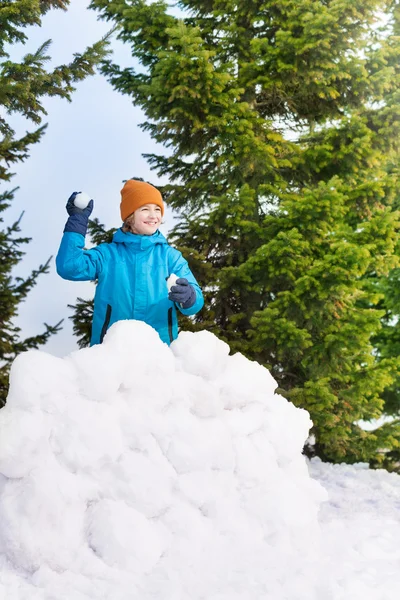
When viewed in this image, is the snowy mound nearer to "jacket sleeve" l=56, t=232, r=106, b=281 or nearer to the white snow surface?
the white snow surface

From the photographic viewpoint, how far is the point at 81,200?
13.9 ft

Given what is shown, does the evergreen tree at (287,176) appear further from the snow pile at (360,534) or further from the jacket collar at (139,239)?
the jacket collar at (139,239)

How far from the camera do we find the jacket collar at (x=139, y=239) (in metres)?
4.45

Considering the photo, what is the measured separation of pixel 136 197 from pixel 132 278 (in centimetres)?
68

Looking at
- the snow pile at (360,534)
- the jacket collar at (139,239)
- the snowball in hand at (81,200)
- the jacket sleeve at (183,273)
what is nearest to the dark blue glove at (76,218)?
the snowball in hand at (81,200)

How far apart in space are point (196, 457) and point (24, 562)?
4.04ft

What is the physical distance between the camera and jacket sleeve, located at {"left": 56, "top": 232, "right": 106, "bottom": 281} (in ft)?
13.8

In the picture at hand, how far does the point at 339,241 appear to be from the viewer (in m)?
7.69

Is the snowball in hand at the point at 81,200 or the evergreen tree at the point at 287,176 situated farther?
the evergreen tree at the point at 287,176

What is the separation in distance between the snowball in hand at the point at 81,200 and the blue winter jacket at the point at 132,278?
0.26 m

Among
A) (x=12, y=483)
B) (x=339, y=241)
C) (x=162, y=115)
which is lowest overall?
(x=12, y=483)

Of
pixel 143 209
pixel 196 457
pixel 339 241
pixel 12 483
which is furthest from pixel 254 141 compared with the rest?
pixel 12 483

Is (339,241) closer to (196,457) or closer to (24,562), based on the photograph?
(196,457)

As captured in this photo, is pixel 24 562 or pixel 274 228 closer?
pixel 24 562
